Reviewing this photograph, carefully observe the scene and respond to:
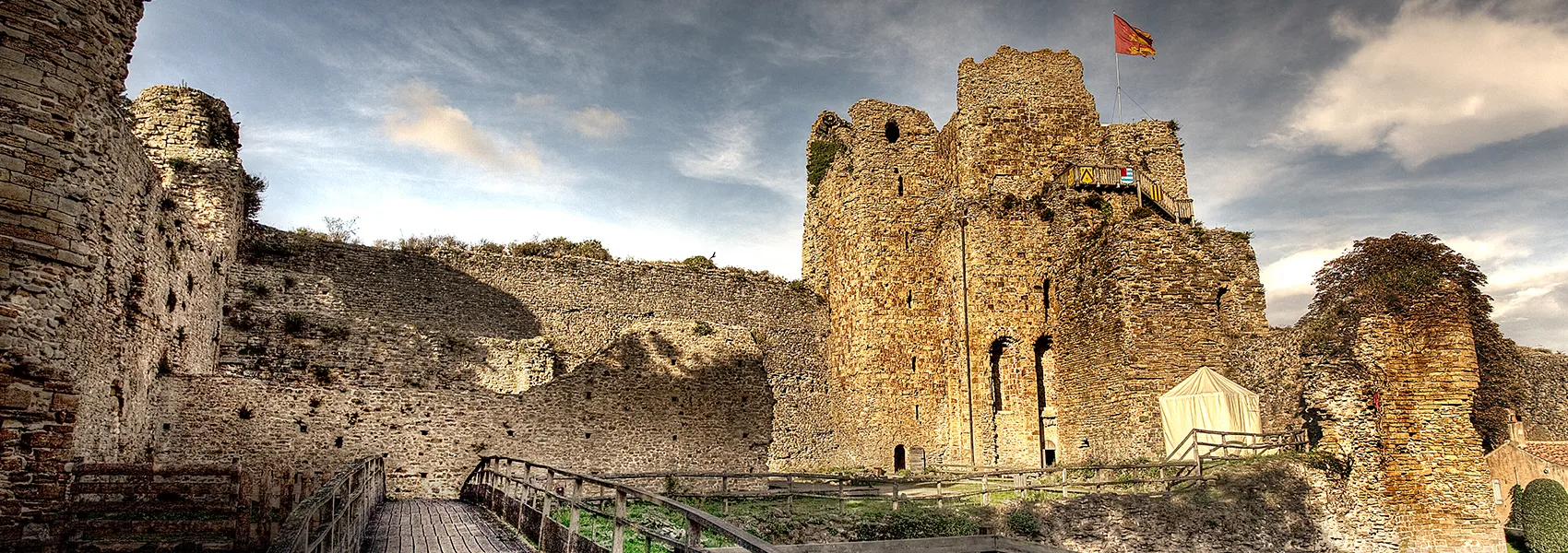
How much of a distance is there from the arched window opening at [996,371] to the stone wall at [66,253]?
19543 millimetres

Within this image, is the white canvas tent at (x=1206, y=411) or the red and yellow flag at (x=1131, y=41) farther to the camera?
the red and yellow flag at (x=1131, y=41)

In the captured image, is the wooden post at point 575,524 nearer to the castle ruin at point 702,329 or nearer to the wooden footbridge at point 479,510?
the wooden footbridge at point 479,510

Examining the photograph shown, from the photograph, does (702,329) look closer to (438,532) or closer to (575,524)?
(438,532)

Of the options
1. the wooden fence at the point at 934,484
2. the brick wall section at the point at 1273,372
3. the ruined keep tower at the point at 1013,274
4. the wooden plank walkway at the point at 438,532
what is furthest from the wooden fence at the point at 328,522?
the brick wall section at the point at 1273,372

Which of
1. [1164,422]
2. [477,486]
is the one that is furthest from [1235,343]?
[477,486]

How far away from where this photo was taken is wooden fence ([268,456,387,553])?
5.52 meters

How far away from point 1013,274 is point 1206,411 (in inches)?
299

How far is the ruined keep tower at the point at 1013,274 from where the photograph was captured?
20.3 meters

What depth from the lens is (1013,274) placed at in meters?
24.3

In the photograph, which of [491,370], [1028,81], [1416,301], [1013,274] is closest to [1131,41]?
[1028,81]

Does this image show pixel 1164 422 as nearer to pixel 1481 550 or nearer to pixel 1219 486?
pixel 1219 486

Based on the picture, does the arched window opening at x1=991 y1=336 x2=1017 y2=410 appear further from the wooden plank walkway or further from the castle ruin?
the wooden plank walkway

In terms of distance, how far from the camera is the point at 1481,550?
15203 millimetres

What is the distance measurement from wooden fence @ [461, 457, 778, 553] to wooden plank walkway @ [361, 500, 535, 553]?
302 mm
